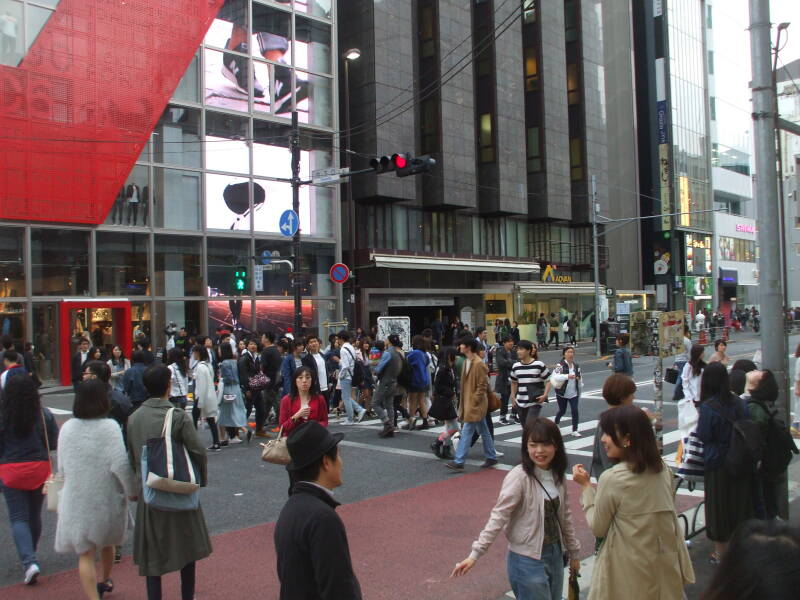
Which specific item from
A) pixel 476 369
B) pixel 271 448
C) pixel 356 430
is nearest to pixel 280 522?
pixel 271 448

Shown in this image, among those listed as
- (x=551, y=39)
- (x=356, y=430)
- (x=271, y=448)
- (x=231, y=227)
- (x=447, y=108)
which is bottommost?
(x=356, y=430)

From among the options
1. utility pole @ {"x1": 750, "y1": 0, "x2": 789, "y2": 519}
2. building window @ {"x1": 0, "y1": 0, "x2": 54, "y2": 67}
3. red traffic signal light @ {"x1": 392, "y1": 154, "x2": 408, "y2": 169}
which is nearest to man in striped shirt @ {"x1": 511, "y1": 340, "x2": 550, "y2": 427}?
utility pole @ {"x1": 750, "y1": 0, "x2": 789, "y2": 519}

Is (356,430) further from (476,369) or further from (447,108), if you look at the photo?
(447,108)

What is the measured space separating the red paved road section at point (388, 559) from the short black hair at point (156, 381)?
5.52 feet

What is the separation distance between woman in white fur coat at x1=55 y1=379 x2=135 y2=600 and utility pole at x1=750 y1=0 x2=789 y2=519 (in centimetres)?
572

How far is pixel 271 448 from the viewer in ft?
20.4

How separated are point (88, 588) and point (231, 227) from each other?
22769 millimetres

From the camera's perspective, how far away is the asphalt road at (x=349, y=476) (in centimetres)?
693

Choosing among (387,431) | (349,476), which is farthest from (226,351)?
(349,476)

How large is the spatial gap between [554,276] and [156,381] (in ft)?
127

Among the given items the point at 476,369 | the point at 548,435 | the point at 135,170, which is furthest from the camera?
the point at 135,170

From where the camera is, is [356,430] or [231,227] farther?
[231,227]

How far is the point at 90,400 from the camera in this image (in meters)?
4.99

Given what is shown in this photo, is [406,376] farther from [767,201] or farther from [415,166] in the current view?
[767,201]
